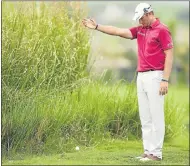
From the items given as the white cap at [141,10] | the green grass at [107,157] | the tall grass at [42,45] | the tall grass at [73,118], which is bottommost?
the green grass at [107,157]

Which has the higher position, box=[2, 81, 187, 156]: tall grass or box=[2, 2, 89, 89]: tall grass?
box=[2, 2, 89, 89]: tall grass

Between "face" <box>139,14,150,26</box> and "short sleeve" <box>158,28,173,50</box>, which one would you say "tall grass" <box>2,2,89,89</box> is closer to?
"face" <box>139,14,150,26</box>

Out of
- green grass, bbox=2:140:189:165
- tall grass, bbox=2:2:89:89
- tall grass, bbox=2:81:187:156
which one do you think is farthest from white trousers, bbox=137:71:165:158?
tall grass, bbox=2:2:89:89

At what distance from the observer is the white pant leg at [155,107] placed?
6.33 m

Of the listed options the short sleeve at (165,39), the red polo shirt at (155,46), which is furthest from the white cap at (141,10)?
the short sleeve at (165,39)

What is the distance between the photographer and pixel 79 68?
26.5ft

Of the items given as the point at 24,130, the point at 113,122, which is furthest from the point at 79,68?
the point at 24,130

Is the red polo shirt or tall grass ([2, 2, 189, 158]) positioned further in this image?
tall grass ([2, 2, 189, 158])

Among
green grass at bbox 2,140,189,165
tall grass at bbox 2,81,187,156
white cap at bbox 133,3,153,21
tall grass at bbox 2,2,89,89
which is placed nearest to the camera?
green grass at bbox 2,140,189,165

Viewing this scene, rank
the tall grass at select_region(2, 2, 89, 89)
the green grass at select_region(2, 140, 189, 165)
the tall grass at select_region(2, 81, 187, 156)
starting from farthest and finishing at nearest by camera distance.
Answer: the tall grass at select_region(2, 2, 89, 89), the tall grass at select_region(2, 81, 187, 156), the green grass at select_region(2, 140, 189, 165)

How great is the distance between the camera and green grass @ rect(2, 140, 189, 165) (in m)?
6.26

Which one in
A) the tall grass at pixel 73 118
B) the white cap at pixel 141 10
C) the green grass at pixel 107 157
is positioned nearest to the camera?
the green grass at pixel 107 157

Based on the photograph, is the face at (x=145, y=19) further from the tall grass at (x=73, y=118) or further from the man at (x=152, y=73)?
the tall grass at (x=73, y=118)

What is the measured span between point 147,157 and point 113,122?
158 centimetres
